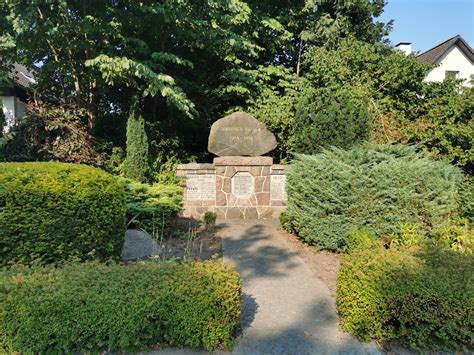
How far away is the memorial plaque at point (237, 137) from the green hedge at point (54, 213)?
15.4ft

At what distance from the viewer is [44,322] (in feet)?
8.36

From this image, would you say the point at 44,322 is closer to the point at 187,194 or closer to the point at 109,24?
the point at 187,194

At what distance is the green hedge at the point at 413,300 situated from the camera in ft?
8.87

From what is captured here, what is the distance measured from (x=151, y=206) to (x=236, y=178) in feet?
8.90

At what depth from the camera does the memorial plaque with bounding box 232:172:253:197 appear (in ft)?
27.8

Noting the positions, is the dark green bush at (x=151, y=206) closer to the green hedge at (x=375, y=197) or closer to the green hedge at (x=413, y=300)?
the green hedge at (x=375, y=197)

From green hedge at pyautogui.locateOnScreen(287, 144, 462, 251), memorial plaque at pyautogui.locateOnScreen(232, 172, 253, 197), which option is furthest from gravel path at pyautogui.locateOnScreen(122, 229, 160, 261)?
memorial plaque at pyautogui.locateOnScreen(232, 172, 253, 197)

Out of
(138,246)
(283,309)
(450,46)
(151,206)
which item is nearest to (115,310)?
(283,309)

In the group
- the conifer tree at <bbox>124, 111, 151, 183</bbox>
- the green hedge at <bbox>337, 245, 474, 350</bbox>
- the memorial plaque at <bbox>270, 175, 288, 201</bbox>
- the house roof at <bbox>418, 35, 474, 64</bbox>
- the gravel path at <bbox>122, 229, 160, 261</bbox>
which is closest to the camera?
the green hedge at <bbox>337, 245, 474, 350</bbox>

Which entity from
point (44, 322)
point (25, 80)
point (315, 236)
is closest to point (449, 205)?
point (315, 236)

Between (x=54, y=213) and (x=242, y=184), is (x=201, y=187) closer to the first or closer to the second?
(x=242, y=184)

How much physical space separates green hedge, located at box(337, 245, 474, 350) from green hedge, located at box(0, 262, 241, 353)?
103 centimetres

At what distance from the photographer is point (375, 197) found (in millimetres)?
5309

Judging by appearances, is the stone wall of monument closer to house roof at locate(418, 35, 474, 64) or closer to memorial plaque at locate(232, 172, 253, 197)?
memorial plaque at locate(232, 172, 253, 197)
